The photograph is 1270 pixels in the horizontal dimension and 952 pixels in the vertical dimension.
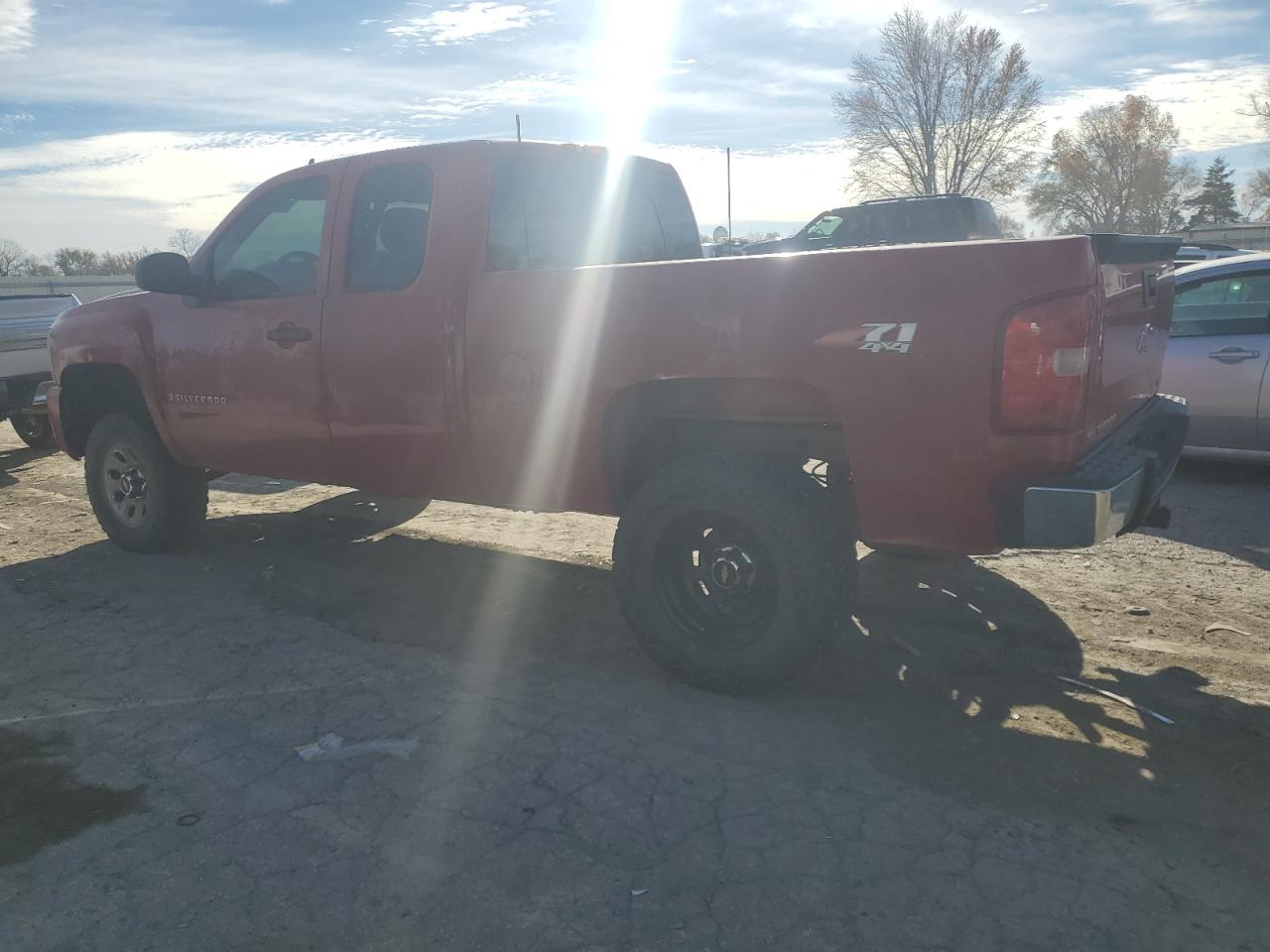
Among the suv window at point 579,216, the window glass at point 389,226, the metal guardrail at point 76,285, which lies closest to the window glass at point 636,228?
the suv window at point 579,216

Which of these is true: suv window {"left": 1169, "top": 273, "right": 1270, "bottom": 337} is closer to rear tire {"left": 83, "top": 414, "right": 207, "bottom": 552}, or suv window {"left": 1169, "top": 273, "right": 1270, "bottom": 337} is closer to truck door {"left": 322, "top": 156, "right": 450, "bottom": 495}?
truck door {"left": 322, "top": 156, "right": 450, "bottom": 495}

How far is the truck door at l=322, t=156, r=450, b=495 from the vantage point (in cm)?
443

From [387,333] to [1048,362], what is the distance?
278 centimetres

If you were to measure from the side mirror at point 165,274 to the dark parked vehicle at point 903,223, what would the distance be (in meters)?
12.4

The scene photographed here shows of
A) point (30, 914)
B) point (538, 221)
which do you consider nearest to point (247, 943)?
point (30, 914)

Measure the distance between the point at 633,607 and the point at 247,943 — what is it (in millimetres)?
1833

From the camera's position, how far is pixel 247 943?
2465mm

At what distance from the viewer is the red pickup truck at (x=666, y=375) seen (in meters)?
3.19

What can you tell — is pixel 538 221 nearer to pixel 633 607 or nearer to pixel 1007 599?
pixel 633 607

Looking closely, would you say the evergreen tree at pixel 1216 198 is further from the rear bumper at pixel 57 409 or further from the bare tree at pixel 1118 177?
the rear bumper at pixel 57 409

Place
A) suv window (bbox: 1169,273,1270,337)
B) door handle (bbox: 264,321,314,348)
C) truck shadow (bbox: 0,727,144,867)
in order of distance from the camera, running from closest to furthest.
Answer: truck shadow (bbox: 0,727,144,867), door handle (bbox: 264,321,314,348), suv window (bbox: 1169,273,1270,337)

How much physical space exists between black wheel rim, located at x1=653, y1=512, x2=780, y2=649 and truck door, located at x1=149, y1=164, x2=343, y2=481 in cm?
200

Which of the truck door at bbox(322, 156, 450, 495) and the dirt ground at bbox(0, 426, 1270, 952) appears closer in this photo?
the dirt ground at bbox(0, 426, 1270, 952)

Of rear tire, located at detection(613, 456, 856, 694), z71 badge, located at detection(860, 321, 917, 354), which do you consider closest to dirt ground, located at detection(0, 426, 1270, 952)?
rear tire, located at detection(613, 456, 856, 694)
